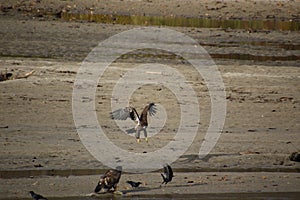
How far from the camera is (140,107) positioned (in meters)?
12.6

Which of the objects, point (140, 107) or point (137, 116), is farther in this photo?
point (140, 107)

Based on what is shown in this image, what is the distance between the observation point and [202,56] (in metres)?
17.9

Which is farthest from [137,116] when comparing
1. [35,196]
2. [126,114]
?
[35,196]

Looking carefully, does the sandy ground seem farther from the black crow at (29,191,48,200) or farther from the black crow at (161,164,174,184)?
the black crow at (29,191,48,200)

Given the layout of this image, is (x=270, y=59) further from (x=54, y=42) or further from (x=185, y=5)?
(x=185, y=5)

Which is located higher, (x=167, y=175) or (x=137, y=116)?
(x=137, y=116)

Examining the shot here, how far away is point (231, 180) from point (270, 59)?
361 inches

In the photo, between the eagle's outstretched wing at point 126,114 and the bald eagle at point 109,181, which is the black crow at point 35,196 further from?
the eagle's outstretched wing at point 126,114

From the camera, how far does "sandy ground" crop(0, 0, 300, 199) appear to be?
9016mm

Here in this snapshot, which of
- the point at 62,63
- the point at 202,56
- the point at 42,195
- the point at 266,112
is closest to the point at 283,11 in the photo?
the point at 202,56

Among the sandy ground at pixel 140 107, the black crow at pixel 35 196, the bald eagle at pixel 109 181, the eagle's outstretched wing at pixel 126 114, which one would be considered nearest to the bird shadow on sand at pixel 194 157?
the sandy ground at pixel 140 107

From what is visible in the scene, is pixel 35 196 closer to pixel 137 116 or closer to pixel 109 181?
pixel 109 181

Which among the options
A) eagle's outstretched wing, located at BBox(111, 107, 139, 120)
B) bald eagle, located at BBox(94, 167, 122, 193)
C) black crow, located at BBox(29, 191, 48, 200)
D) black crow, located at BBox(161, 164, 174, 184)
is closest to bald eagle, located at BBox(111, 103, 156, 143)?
eagle's outstretched wing, located at BBox(111, 107, 139, 120)

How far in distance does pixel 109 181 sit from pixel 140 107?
4523mm
